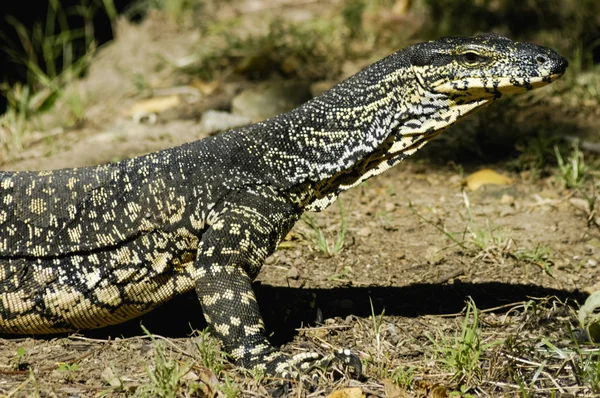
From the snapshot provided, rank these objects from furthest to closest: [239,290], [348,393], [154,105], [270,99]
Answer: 1. [154,105]
2. [270,99]
3. [239,290]
4. [348,393]

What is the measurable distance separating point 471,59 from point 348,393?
2.05 metres

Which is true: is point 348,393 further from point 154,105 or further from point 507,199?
point 154,105

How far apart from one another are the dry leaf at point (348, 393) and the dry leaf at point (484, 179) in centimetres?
325

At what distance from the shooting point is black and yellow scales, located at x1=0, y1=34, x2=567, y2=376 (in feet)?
14.7

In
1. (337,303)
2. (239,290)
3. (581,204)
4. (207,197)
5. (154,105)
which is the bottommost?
(581,204)

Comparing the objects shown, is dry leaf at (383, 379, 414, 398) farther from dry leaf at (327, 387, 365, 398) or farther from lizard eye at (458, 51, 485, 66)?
lizard eye at (458, 51, 485, 66)

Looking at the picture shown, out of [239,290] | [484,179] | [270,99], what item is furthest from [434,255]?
[270,99]

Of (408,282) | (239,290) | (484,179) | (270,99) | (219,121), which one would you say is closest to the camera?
(239,290)

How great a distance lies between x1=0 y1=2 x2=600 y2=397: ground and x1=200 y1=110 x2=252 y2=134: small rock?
0.39 feet

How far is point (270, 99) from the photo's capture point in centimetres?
843

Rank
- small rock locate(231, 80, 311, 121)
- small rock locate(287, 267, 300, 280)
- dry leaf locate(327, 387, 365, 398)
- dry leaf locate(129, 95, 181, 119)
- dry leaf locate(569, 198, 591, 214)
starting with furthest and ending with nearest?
1. dry leaf locate(129, 95, 181, 119)
2. small rock locate(231, 80, 311, 121)
3. dry leaf locate(569, 198, 591, 214)
4. small rock locate(287, 267, 300, 280)
5. dry leaf locate(327, 387, 365, 398)

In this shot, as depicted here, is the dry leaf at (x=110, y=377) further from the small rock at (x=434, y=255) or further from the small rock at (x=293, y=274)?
the small rock at (x=434, y=255)

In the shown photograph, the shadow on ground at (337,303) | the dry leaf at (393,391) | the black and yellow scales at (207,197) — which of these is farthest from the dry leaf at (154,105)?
the dry leaf at (393,391)

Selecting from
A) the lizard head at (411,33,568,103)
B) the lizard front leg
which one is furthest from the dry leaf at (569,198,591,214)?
the lizard front leg
